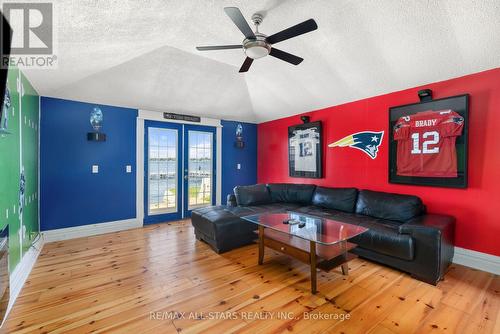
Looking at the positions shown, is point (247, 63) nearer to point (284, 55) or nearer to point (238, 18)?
point (284, 55)

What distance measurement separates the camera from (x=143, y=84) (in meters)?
3.76

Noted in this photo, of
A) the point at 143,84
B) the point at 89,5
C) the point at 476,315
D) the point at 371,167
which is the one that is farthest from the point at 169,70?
A: the point at 476,315

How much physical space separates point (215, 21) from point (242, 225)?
2.62 m

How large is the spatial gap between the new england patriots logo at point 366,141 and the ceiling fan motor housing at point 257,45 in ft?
8.07

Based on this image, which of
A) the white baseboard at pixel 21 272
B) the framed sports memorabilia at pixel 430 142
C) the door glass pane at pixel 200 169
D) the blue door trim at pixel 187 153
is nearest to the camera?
the white baseboard at pixel 21 272

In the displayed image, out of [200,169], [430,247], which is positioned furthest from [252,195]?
[430,247]

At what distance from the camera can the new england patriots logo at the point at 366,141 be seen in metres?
3.66

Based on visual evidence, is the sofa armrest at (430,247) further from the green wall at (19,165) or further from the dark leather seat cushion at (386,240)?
the green wall at (19,165)

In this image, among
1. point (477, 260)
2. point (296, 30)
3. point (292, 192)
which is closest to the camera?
point (296, 30)

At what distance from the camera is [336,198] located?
382 cm

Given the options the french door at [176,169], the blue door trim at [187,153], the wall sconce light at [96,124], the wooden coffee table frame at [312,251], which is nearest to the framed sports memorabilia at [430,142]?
the wooden coffee table frame at [312,251]

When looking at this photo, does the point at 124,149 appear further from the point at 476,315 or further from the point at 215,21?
the point at 476,315

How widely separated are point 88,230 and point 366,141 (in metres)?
5.01

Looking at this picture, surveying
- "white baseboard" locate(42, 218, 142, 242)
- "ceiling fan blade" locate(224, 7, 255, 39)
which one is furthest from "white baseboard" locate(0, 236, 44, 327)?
"ceiling fan blade" locate(224, 7, 255, 39)
